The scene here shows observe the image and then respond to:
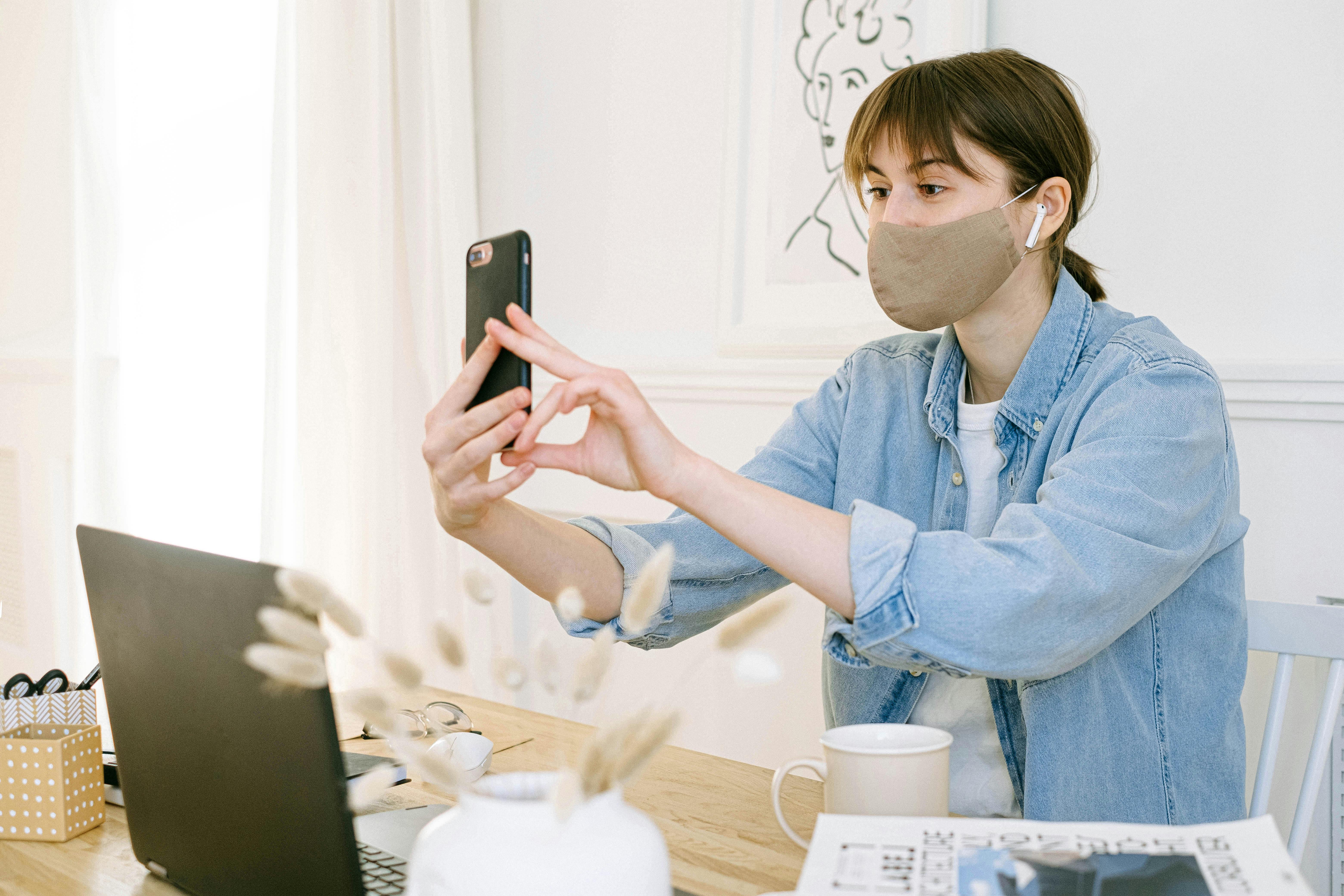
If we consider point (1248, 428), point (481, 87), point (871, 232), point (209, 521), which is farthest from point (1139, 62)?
point (209, 521)

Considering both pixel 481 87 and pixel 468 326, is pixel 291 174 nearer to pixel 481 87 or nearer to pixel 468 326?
pixel 481 87

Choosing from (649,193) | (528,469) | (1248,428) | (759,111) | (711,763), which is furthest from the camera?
(649,193)

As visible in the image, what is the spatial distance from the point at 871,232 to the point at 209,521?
7.62 ft

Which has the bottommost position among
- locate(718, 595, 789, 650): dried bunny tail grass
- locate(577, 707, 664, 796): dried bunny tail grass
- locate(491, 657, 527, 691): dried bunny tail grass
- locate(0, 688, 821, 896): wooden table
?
locate(0, 688, 821, 896): wooden table

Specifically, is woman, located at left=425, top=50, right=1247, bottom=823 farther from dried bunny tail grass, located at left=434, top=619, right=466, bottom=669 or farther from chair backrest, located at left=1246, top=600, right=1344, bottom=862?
dried bunny tail grass, located at left=434, top=619, right=466, bottom=669

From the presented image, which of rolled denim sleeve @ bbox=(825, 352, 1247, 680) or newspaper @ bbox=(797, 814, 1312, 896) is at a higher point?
rolled denim sleeve @ bbox=(825, 352, 1247, 680)

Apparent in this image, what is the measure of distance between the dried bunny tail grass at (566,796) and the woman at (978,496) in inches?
15.0

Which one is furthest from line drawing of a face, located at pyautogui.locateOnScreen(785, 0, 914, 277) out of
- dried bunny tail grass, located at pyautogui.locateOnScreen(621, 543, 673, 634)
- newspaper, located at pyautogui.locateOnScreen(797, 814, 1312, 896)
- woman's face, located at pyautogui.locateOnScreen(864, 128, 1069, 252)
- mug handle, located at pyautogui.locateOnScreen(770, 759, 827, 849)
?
dried bunny tail grass, located at pyautogui.locateOnScreen(621, 543, 673, 634)

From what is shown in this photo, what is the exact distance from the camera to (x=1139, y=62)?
1.65m

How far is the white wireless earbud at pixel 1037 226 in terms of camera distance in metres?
1.23

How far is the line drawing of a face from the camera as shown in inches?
76.2

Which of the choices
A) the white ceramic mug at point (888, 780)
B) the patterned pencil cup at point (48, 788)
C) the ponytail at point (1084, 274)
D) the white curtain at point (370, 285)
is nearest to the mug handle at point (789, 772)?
the white ceramic mug at point (888, 780)

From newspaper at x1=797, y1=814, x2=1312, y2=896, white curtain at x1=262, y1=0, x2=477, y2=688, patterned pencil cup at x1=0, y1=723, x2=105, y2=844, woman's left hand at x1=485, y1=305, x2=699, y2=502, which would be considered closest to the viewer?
newspaper at x1=797, y1=814, x2=1312, y2=896

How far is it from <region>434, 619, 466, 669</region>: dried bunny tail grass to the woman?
31cm
